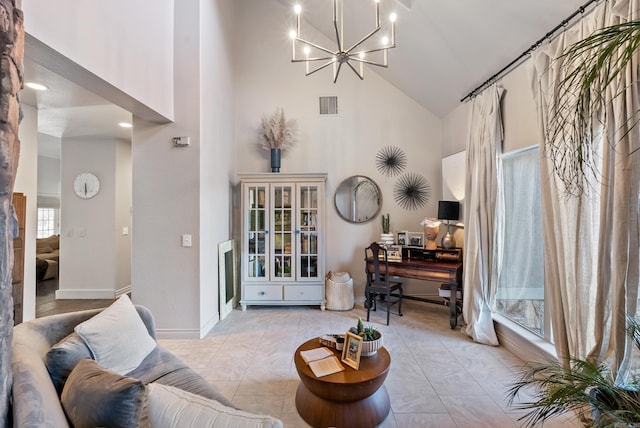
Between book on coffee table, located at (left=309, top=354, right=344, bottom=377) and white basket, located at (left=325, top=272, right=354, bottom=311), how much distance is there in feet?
7.18

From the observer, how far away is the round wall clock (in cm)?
490

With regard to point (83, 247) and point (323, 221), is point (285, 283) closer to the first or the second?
point (323, 221)

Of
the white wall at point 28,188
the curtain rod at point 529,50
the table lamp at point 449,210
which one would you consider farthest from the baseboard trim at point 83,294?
the curtain rod at point 529,50

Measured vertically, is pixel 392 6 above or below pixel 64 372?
above

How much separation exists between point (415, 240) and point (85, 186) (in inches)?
205

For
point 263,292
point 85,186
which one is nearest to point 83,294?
point 85,186

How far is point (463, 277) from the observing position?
3.61 metres

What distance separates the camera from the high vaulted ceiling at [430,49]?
8.12ft

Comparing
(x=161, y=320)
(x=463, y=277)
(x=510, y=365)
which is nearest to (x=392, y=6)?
(x=463, y=277)

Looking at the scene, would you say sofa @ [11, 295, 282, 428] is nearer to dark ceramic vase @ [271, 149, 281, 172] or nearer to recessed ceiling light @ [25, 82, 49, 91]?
recessed ceiling light @ [25, 82, 49, 91]

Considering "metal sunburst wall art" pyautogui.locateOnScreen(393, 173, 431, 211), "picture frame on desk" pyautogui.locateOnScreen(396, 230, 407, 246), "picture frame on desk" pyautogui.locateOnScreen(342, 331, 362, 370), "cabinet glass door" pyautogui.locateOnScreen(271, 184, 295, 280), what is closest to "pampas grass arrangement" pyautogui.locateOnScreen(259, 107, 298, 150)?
"cabinet glass door" pyautogui.locateOnScreen(271, 184, 295, 280)

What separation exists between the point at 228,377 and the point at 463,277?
2.75m

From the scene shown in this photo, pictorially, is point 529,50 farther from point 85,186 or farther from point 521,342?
point 85,186

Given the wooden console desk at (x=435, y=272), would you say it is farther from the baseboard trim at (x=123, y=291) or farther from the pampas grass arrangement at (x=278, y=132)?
the baseboard trim at (x=123, y=291)
